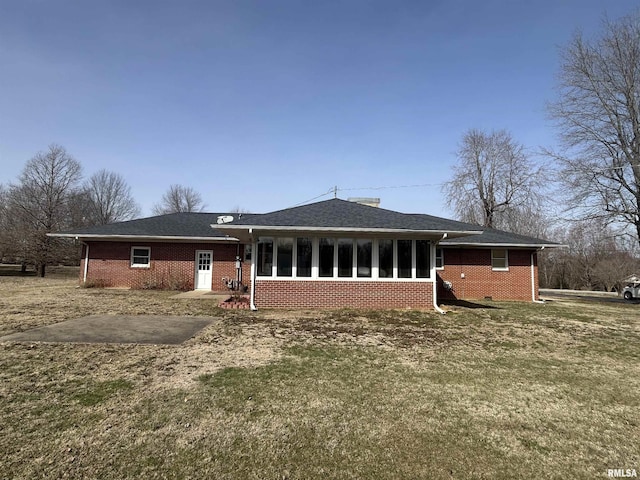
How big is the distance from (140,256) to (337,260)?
36.8 feet

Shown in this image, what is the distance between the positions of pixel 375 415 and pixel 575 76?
896 inches

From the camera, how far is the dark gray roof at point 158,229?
16562 mm

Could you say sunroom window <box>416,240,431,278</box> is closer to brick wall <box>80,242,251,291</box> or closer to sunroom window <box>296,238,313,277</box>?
sunroom window <box>296,238,313,277</box>

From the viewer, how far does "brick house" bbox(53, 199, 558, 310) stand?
11094 mm

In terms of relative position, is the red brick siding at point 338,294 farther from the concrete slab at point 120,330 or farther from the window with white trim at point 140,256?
the window with white trim at point 140,256

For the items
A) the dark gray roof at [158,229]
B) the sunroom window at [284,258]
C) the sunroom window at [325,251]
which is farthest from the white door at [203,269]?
the sunroom window at [325,251]

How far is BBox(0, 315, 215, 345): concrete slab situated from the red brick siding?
98.3 inches

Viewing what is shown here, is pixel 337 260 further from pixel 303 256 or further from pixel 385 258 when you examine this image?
pixel 385 258

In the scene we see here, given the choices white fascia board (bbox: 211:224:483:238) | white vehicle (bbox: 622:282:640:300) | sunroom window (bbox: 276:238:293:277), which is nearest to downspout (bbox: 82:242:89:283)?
white fascia board (bbox: 211:224:483:238)

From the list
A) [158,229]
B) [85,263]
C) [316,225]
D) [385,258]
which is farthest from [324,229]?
[85,263]

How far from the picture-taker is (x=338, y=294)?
36.9 feet

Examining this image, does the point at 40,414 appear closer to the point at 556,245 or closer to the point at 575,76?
the point at 556,245

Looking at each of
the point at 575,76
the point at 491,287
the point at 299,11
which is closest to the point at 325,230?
the point at 299,11

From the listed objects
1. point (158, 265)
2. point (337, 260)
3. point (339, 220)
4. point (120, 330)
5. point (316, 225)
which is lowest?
Result: point (120, 330)
